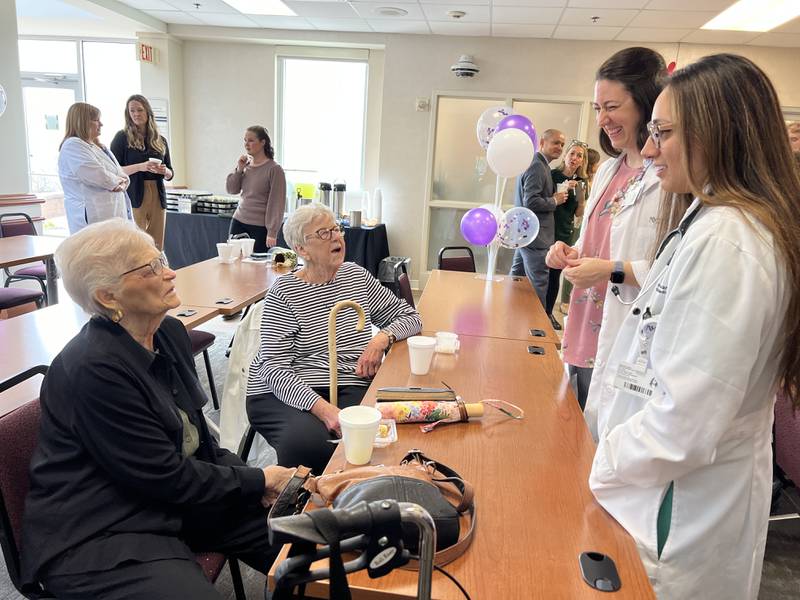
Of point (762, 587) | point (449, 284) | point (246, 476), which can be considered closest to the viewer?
point (246, 476)

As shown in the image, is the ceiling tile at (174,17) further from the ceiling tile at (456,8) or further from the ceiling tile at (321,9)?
the ceiling tile at (456,8)

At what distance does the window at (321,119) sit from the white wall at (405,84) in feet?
0.56

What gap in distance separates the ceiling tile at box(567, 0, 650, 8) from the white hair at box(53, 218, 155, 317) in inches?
182

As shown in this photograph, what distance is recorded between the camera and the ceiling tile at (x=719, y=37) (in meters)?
5.27

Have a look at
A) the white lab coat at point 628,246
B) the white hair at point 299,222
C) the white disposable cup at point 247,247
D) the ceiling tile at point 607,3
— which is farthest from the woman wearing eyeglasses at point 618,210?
the ceiling tile at point 607,3

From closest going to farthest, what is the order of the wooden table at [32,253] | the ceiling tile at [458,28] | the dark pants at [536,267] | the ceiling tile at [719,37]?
the wooden table at [32,253]
the dark pants at [536,267]
the ceiling tile at [719,37]
the ceiling tile at [458,28]

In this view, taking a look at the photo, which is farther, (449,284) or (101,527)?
A: (449,284)

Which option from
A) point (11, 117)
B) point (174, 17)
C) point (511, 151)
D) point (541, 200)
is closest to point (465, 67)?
point (541, 200)

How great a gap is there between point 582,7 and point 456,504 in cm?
502

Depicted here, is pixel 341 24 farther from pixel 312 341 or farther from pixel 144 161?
pixel 312 341

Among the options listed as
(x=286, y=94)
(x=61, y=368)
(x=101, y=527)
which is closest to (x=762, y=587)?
(x=101, y=527)

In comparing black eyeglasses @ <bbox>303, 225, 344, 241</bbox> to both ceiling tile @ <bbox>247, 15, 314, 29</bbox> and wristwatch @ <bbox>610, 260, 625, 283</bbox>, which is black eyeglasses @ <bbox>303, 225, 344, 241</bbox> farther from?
ceiling tile @ <bbox>247, 15, 314, 29</bbox>

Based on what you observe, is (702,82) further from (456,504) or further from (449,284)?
(449,284)

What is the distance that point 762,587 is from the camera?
1964 millimetres
